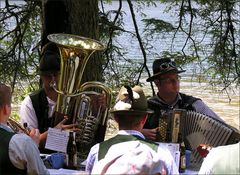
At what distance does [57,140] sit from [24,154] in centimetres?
73

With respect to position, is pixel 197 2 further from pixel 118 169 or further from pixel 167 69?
pixel 118 169

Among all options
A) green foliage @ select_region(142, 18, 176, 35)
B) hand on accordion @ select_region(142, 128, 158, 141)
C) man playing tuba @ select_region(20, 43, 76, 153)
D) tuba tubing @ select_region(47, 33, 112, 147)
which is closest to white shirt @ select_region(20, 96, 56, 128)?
man playing tuba @ select_region(20, 43, 76, 153)

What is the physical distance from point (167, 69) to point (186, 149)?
82 cm

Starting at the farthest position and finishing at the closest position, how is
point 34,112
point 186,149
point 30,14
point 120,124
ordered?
1. point 30,14
2. point 34,112
3. point 186,149
4. point 120,124

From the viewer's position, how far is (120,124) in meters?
3.13

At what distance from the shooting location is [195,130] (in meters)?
4.35

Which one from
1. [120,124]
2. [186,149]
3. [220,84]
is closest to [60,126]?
[186,149]

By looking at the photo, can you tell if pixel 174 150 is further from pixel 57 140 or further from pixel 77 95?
pixel 77 95

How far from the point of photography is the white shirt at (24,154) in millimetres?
3434

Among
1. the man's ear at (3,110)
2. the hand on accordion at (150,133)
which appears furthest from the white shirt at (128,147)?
the hand on accordion at (150,133)

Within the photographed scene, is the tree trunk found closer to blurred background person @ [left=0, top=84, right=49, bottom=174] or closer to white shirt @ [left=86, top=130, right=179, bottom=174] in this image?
blurred background person @ [left=0, top=84, right=49, bottom=174]

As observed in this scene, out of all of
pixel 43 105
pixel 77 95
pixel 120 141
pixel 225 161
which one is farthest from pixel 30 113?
pixel 225 161

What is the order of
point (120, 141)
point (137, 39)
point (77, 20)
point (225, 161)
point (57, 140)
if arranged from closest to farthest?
point (225, 161) → point (120, 141) → point (57, 140) → point (77, 20) → point (137, 39)

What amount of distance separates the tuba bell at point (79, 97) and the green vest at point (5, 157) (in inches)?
39.0
